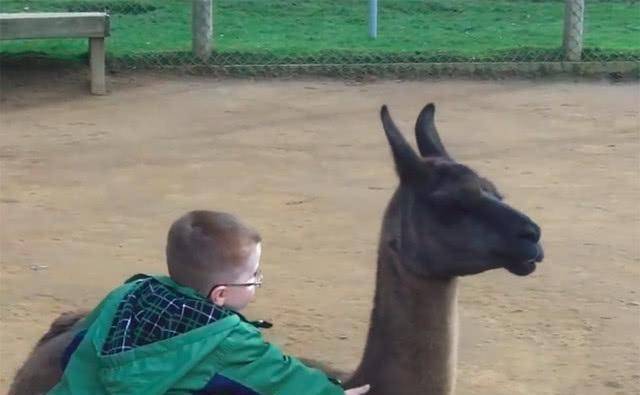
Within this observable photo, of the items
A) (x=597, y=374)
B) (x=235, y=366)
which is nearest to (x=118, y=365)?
(x=235, y=366)

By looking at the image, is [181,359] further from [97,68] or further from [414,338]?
[97,68]

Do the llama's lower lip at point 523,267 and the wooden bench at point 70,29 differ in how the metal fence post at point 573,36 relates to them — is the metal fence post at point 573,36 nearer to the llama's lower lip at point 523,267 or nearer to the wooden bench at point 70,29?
the wooden bench at point 70,29

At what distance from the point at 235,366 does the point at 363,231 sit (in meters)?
4.29

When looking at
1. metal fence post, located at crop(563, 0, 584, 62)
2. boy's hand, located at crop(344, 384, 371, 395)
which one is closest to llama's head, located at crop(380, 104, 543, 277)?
boy's hand, located at crop(344, 384, 371, 395)

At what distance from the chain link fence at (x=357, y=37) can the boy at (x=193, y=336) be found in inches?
352

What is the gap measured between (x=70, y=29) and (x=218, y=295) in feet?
28.2

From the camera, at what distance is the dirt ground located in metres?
5.43

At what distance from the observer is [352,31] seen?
13.9 m

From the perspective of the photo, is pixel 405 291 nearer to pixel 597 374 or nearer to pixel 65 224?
pixel 597 374

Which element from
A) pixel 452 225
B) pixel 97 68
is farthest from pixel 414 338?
Result: pixel 97 68

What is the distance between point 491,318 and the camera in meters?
5.64

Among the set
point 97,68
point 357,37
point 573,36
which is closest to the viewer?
point 97,68

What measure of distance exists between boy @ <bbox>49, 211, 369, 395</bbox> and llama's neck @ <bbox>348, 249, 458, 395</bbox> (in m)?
0.51

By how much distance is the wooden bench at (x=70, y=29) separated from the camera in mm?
10773
